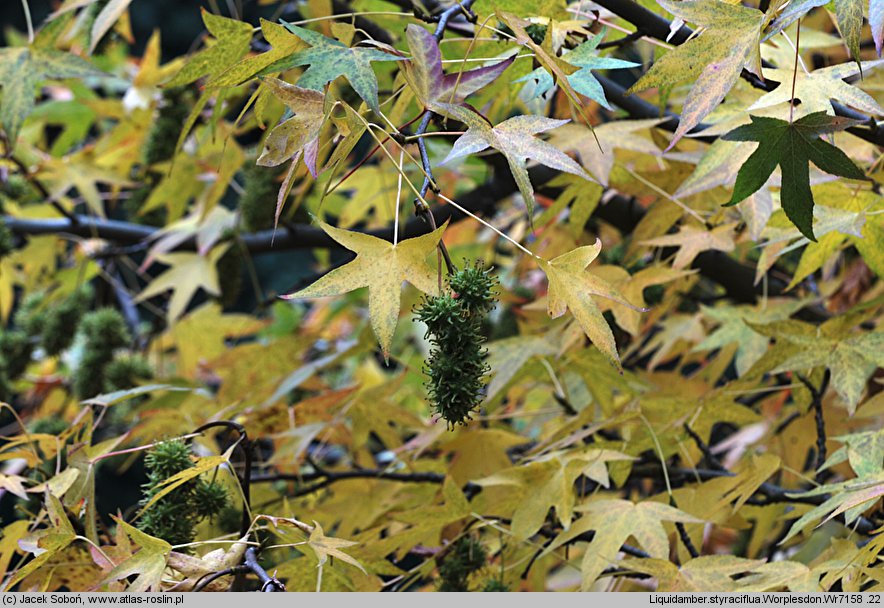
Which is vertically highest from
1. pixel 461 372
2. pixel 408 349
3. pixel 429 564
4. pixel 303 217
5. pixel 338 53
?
pixel 338 53

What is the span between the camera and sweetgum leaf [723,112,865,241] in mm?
711

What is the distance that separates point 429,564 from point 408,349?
148cm

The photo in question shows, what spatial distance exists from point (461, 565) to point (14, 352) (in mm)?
1250

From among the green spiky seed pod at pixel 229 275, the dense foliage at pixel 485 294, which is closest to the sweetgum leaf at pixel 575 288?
the dense foliage at pixel 485 294

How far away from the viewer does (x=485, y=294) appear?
0.69 meters

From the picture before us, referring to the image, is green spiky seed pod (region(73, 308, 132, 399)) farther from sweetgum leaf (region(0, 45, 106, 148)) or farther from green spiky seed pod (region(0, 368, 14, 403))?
sweetgum leaf (region(0, 45, 106, 148))

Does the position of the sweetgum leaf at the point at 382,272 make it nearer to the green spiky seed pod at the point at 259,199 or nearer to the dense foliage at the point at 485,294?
the dense foliage at the point at 485,294

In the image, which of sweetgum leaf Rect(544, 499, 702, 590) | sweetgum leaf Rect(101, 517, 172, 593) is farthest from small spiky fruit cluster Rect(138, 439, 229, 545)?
sweetgum leaf Rect(544, 499, 702, 590)

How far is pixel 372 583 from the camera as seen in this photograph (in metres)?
0.96

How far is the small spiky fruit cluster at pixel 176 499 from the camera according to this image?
829mm

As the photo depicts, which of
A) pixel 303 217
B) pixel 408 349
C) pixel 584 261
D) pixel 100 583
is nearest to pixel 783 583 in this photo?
pixel 584 261

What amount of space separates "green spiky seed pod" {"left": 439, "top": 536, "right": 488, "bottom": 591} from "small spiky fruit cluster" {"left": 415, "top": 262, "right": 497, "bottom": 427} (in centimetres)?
34

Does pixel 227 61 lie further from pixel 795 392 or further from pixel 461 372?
pixel 795 392

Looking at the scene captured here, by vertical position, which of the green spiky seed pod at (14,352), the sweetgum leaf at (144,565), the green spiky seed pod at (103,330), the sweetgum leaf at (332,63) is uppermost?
the sweetgum leaf at (332,63)
